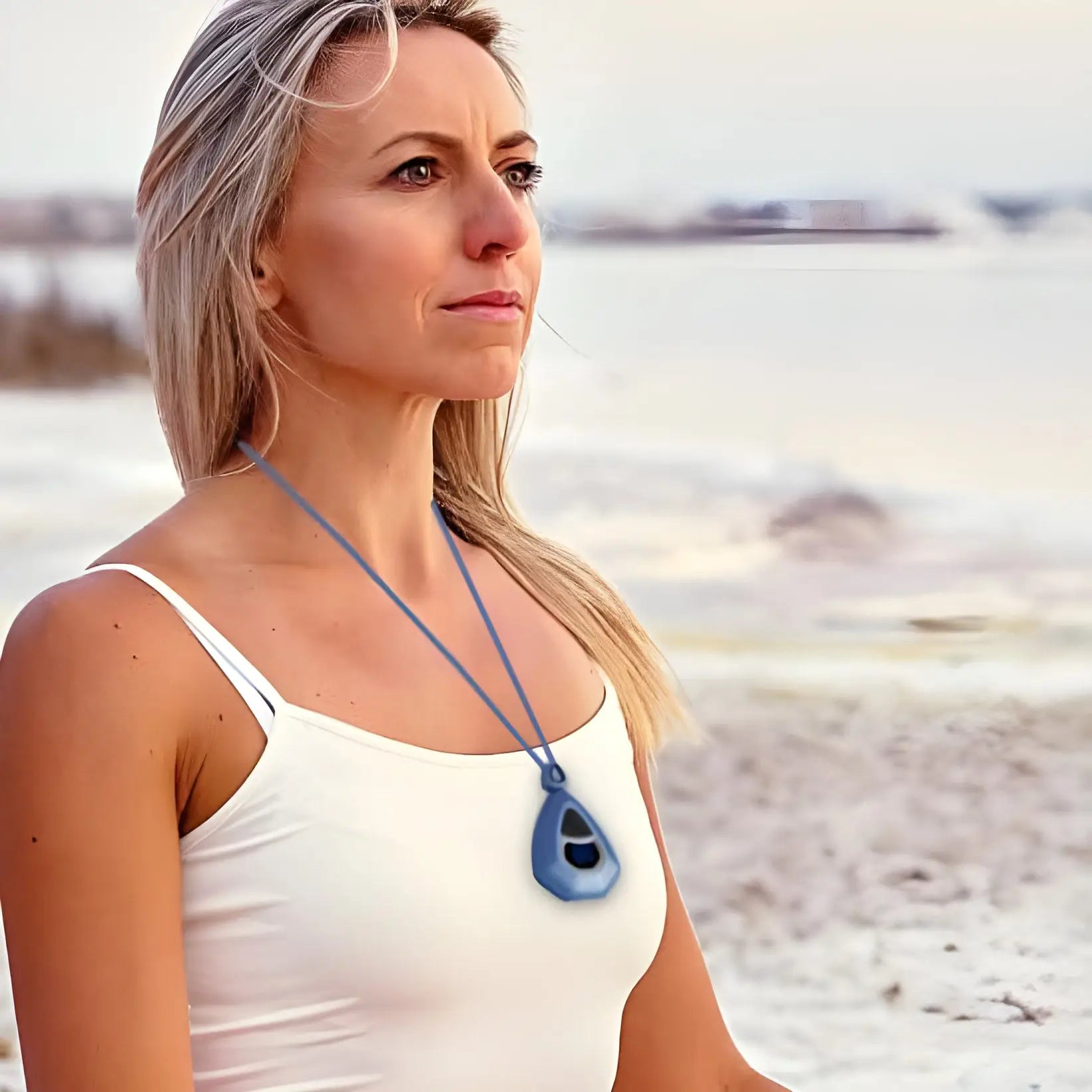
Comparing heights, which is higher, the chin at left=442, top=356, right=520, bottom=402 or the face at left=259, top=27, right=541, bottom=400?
the face at left=259, top=27, right=541, bottom=400

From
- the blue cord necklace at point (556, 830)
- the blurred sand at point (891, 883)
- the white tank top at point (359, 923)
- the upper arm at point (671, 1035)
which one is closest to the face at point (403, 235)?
the blue cord necklace at point (556, 830)

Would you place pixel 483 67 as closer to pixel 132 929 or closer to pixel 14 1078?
pixel 132 929

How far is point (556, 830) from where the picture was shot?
105 centimetres

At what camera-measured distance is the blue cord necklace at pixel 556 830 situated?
1.04 m

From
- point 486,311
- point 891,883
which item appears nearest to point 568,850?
point 486,311

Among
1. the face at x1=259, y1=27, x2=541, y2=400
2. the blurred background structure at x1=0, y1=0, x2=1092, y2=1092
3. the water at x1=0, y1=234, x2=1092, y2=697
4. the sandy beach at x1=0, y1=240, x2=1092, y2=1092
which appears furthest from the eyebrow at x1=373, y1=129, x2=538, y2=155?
the water at x1=0, y1=234, x2=1092, y2=697

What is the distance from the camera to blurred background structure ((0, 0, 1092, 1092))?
171 inches

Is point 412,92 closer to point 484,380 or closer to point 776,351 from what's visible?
point 484,380

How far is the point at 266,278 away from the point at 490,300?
0.55ft

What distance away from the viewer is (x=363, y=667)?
1.07 m

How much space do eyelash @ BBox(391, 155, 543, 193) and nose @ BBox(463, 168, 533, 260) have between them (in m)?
0.04

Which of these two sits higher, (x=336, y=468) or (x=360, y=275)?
(x=360, y=275)

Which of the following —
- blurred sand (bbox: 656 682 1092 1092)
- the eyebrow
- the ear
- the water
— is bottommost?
blurred sand (bbox: 656 682 1092 1092)

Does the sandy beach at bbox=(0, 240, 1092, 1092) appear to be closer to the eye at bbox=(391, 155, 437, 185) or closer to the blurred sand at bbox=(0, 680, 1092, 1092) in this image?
the blurred sand at bbox=(0, 680, 1092, 1092)
